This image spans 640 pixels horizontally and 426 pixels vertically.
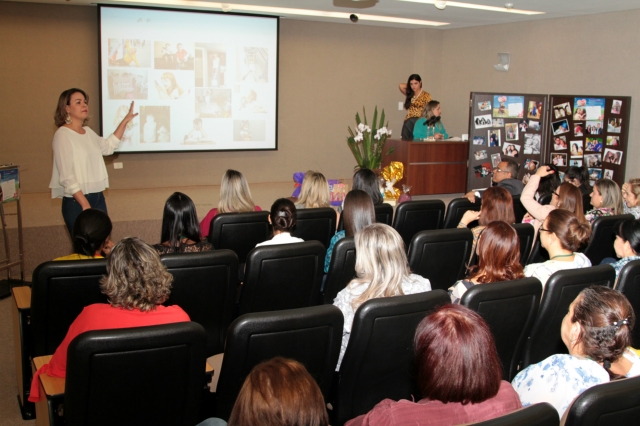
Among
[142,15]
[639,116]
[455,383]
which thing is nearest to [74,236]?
[455,383]

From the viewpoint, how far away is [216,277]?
286 centimetres

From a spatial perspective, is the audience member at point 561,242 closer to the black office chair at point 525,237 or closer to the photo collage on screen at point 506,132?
the black office chair at point 525,237

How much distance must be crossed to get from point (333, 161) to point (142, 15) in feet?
12.6

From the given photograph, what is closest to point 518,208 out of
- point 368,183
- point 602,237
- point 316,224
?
point 602,237

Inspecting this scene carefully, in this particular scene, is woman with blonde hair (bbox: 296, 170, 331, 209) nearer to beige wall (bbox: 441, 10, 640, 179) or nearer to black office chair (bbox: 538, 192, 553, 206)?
black office chair (bbox: 538, 192, 553, 206)

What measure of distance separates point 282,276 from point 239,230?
3.29 ft

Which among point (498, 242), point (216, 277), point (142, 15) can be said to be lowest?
point (216, 277)

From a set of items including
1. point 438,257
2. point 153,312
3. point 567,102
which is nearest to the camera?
point 153,312

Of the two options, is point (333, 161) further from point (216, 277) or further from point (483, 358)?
point (483, 358)

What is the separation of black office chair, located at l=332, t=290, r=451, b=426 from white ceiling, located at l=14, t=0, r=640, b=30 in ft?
19.2

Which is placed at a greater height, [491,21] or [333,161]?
[491,21]

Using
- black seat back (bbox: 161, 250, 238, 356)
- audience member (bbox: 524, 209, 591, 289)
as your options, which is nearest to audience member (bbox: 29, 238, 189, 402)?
black seat back (bbox: 161, 250, 238, 356)

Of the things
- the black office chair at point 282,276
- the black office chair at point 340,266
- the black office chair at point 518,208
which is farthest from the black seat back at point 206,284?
the black office chair at point 518,208

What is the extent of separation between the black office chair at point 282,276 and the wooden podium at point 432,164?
19.0 feet
